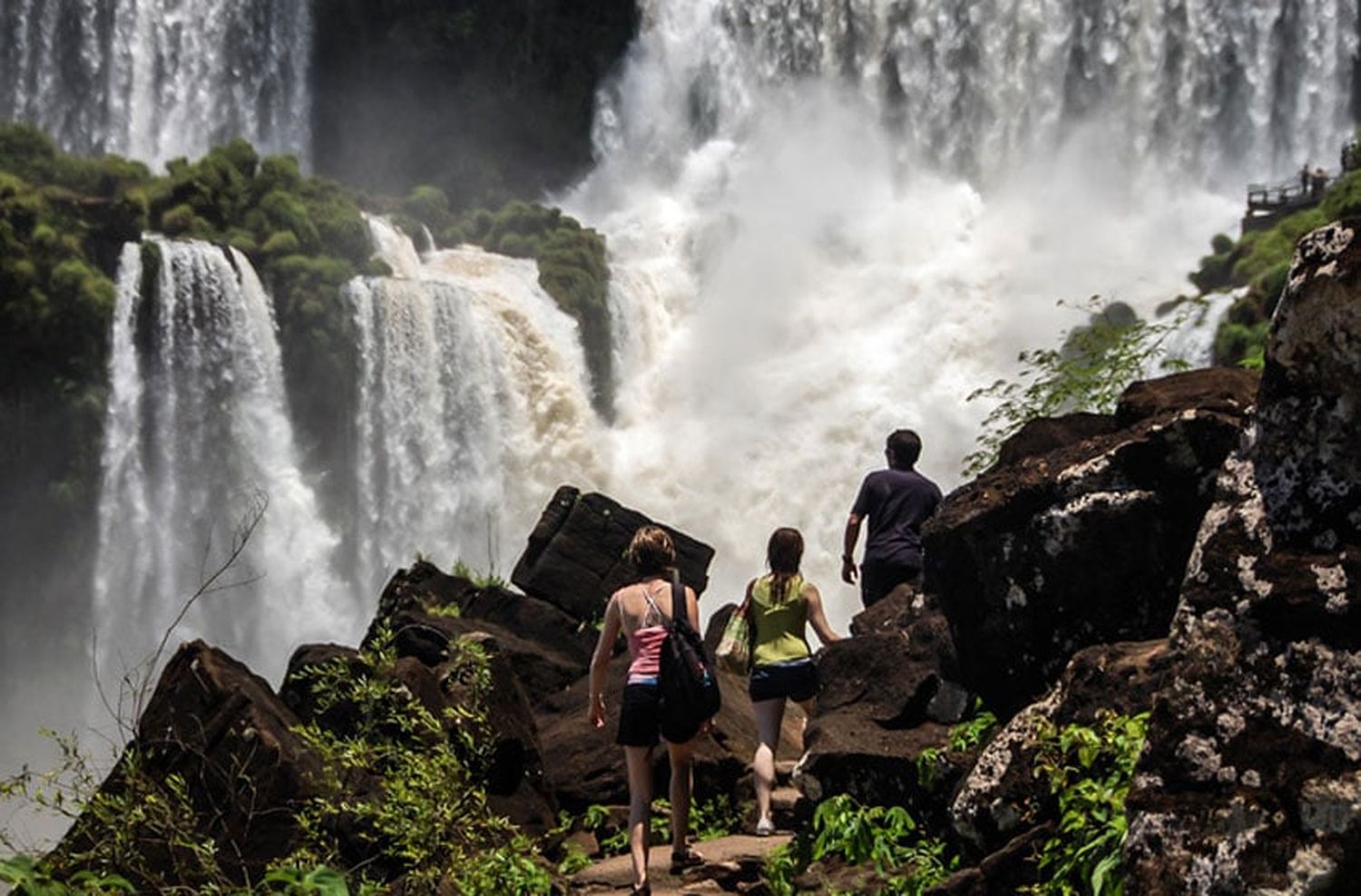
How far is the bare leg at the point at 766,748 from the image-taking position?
7906 millimetres

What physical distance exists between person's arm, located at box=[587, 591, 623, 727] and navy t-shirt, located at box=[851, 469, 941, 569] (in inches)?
88.5

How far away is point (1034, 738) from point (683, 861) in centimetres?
230

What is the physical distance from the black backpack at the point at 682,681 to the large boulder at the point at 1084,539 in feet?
3.43

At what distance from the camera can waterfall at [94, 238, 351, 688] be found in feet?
98.3

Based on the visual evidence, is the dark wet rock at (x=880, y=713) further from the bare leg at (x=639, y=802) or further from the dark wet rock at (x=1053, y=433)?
the dark wet rock at (x=1053, y=433)

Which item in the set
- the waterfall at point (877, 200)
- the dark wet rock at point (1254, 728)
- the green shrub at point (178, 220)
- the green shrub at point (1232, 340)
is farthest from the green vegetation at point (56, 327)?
the dark wet rock at point (1254, 728)

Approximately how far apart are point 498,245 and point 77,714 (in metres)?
14.1

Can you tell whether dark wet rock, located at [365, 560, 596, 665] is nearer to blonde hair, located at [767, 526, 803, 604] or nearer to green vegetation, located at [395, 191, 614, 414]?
blonde hair, located at [767, 526, 803, 604]

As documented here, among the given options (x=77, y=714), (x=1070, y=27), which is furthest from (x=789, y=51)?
(x=77, y=714)

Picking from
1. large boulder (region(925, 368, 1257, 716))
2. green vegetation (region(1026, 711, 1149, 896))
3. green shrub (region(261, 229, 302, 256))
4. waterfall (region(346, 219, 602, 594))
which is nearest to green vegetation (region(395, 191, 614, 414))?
waterfall (region(346, 219, 602, 594))

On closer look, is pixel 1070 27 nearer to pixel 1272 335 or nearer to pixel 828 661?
pixel 828 661

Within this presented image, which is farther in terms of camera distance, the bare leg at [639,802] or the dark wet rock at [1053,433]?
the dark wet rock at [1053,433]

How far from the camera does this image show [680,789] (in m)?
7.14

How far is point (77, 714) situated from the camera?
29484 mm
